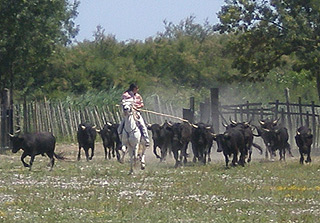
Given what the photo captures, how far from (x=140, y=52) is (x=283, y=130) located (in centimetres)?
3476

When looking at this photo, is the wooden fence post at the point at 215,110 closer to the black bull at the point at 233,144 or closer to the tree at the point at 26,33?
the tree at the point at 26,33

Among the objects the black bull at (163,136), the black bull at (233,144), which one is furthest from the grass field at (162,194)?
the black bull at (163,136)

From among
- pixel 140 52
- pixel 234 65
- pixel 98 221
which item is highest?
pixel 140 52

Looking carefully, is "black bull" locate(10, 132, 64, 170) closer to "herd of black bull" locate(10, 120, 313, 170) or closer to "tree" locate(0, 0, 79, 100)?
"herd of black bull" locate(10, 120, 313, 170)

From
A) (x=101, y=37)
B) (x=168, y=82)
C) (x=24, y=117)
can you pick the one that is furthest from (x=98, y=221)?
(x=101, y=37)

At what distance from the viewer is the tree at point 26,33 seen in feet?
123

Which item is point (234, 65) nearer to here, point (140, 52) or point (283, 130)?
point (283, 130)

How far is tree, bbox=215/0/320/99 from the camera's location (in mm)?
34875

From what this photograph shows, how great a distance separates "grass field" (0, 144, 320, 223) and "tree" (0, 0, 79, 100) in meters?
11.7

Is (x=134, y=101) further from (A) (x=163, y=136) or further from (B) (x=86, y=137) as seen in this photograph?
(B) (x=86, y=137)

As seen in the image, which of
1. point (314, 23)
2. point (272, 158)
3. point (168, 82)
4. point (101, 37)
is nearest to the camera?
point (272, 158)

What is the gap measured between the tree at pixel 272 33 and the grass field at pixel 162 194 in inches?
340

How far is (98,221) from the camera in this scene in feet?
46.8

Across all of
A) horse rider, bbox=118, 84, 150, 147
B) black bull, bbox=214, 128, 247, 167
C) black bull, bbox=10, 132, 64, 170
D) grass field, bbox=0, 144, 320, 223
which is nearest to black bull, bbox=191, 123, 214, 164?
black bull, bbox=214, 128, 247, 167
